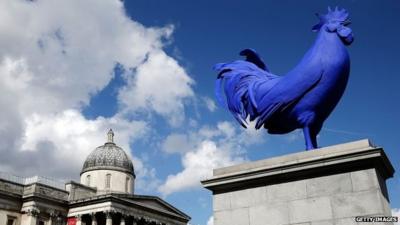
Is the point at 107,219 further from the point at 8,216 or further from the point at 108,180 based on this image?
the point at 108,180

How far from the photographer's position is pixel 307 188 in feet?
35.8

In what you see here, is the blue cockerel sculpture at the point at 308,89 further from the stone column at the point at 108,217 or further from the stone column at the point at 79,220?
the stone column at the point at 79,220

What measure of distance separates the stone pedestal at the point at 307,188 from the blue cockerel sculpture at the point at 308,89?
0.94 meters

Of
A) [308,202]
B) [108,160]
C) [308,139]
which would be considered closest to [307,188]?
[308,202]

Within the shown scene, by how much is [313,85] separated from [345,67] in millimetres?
904

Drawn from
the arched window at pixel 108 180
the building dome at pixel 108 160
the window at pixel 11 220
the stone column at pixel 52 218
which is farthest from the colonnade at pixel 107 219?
the building dome at pixel 108 160

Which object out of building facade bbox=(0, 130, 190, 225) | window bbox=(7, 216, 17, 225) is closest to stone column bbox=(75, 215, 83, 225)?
building facade bbox=(0, 130, 190, 225)

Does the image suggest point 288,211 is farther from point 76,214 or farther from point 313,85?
point 76,214

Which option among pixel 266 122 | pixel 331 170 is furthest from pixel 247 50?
pixel 331 170

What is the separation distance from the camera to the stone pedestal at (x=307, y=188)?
1017 cm

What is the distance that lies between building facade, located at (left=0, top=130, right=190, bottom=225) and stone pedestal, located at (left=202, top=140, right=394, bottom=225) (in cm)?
3934

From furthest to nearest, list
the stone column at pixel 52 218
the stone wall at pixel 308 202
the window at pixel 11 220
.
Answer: the stone column at pixel 52 218 < the window at pixel 11 220 < the stone wall at pixel 308 202

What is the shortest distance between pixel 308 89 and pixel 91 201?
42645 millimetres

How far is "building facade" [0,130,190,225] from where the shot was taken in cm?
4700
